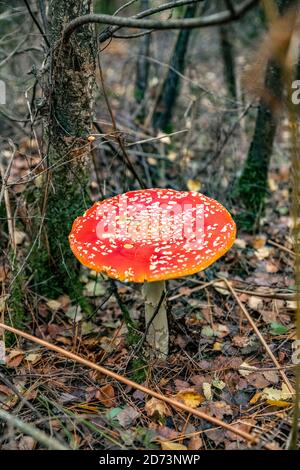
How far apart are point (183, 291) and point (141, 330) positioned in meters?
0.79

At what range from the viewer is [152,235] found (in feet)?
10.9

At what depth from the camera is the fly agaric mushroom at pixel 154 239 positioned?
294cm

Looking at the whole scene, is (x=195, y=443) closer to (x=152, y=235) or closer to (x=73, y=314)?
(x=152, y=235)

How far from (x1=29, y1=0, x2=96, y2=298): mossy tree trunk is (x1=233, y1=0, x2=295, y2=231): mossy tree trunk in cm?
216

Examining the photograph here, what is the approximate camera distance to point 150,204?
3668mm

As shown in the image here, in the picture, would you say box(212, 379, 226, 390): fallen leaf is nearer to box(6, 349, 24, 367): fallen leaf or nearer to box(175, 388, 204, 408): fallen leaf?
box(175, 388, 204, 408): fallen leaf

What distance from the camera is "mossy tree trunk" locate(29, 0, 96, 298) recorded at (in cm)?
355

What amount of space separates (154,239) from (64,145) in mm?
1232

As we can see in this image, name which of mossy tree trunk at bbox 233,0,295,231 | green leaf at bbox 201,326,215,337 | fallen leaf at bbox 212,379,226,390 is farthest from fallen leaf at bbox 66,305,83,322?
mossy tree trunk at bbox 233,0,295,231

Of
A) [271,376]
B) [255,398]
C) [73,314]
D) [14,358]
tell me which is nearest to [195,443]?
[255,398]

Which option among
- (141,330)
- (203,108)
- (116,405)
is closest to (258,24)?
(203,108)

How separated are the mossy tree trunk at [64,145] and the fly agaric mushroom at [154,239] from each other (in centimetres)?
57

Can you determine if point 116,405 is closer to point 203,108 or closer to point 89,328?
point 89,328

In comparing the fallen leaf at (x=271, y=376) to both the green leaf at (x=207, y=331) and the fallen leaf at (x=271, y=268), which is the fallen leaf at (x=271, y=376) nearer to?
the green leaf at (x=207, y=331)
